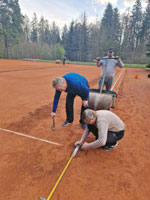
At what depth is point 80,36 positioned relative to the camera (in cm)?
5222

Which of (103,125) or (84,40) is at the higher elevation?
(84,40)

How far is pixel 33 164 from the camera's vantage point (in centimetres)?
231

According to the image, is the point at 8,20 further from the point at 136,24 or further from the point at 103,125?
the point at 103,125

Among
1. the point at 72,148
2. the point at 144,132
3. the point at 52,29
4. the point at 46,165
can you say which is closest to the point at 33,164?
the point at 46,165

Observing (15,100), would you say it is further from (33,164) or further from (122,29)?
(122,29)

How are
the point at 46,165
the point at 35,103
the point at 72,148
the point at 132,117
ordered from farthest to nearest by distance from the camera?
1. the point at 35,103
2. the point at 132,117
3. the point at 72,148
4. the point at 46,165

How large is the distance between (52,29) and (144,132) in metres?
65.3

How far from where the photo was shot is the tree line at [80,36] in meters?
37.1

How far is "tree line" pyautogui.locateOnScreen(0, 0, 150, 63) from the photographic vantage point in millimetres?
37059

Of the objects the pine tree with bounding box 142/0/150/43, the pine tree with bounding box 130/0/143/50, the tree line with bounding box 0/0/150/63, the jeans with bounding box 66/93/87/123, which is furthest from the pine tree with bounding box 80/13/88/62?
the jeans with bounding box 66/93/87/123

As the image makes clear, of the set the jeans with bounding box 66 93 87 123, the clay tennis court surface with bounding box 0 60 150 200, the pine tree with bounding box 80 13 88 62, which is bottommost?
the clay tennis court surface with bounding box 0 60 150 200

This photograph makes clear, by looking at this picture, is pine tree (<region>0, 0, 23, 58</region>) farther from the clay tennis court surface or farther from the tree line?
the clay tennis court surface

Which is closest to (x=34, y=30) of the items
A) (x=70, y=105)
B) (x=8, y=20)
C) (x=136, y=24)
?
(x=8, y=20)

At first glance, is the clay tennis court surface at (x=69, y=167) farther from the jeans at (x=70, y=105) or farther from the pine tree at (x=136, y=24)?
the pine tree at (x=136, y=24)
